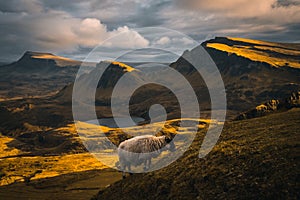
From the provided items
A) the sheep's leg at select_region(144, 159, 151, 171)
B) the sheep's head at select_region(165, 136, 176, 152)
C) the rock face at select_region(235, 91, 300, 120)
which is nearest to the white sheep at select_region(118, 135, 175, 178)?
the sheep's leg at select_region(144, 159, 151, 171)

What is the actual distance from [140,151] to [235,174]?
14.1m

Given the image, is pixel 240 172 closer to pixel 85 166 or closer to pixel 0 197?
pixel 0 197

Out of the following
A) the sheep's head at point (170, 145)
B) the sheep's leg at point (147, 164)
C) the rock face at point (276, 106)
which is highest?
the rock face at point (276, 106)

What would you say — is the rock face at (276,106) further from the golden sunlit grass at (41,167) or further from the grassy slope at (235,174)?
the golden sunlit grass at (41,167)

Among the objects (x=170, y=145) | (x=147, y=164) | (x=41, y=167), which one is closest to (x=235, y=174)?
(x=147, y=164)

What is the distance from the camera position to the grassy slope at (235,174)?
1806 centimetres

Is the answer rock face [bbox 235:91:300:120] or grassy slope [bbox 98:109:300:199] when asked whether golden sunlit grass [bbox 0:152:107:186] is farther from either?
grassy slope [bbox 98:109:300:199]

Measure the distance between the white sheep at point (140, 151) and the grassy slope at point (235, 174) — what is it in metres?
2.18

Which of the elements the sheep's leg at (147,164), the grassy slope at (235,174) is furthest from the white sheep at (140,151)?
the grassy slope at (235,174)

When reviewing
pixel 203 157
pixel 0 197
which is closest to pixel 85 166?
pixel 0 197

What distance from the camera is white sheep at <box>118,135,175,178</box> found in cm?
3238

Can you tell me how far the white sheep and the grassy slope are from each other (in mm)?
2180

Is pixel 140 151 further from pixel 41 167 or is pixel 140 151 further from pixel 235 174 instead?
pixel 41 167

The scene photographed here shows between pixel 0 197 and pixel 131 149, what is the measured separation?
58928 millimetres
